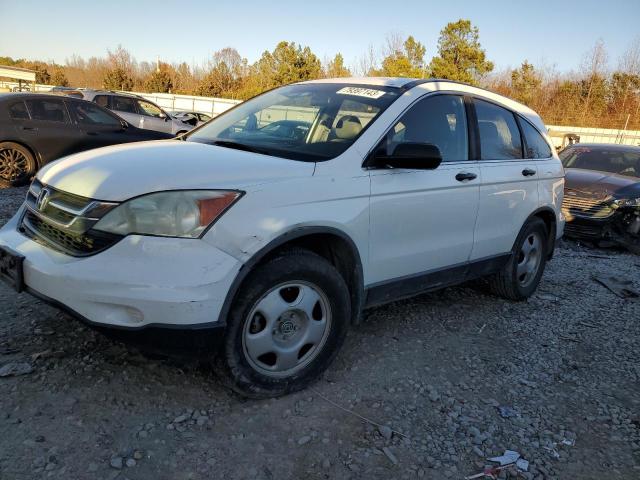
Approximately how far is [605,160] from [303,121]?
24.6 ft

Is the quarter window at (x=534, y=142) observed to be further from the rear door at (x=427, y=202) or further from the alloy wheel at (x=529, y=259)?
the rear door at (x=427, y=202)

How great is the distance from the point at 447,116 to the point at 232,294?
2223mm

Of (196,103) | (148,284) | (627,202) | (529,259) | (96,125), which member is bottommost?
(529,259)

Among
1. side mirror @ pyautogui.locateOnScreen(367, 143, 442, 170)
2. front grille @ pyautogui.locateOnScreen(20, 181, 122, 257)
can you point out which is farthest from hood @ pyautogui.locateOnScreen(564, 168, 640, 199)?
front grille @ pyautogui.locateOnScreen(20, 181, 122, 257)

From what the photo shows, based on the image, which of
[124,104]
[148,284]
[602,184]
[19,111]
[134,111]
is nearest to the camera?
[148,284]

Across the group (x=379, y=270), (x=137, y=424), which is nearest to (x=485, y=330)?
(x=379, y=270)

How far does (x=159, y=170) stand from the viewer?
2.63 meters

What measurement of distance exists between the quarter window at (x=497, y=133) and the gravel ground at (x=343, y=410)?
4.76ft

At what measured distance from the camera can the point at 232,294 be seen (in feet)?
8.32

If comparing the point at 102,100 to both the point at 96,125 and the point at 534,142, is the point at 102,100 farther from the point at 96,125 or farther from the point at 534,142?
the point at 534,142

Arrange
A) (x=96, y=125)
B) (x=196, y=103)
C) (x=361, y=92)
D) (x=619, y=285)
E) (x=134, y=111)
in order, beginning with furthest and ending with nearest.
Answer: (x=196, y=103) < (x=134, y=111) < (x=96, y=125) < (x=619, y=285) < (x=361, y=92)

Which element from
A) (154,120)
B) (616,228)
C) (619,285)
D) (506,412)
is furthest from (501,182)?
(154,120)

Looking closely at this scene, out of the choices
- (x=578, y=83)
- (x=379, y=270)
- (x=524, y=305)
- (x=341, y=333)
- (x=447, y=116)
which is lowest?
(x=524, y=305)

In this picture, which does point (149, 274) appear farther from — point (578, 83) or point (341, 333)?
point (578, 83)
